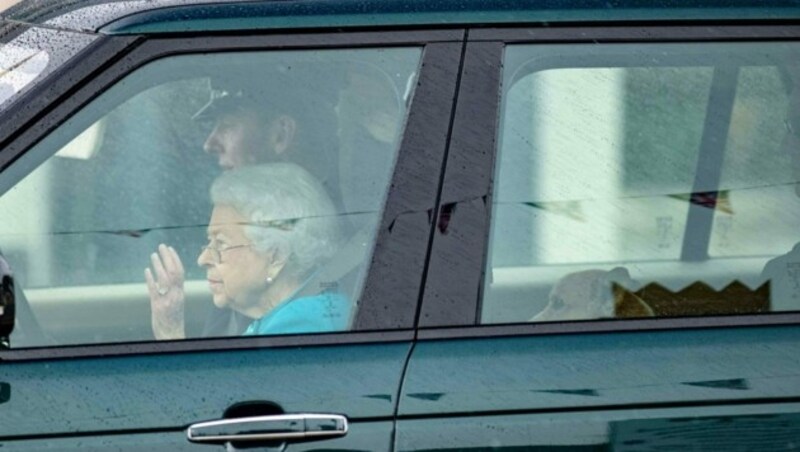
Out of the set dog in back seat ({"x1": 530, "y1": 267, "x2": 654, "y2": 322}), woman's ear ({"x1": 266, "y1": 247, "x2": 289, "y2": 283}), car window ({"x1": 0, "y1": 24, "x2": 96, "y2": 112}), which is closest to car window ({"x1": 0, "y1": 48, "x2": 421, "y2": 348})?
woman's ear ({"x1": 266, "y1": 247, "x2": 289, "y2": 283})

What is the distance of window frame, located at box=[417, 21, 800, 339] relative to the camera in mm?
2951

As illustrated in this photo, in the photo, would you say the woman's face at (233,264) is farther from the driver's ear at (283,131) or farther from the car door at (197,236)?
the driver's ear at (283,131)

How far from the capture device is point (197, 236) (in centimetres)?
305

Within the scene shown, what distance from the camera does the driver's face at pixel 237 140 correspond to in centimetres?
309

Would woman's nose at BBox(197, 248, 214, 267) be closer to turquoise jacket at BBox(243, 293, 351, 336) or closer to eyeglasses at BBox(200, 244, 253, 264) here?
eyeglasses at BBox(200, 244, 253, 264)

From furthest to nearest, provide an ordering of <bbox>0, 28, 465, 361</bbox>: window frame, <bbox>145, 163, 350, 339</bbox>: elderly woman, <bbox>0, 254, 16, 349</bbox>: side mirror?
<bbox>145, 163, 350, 339</bbox>: elderly woman, <bbox>0, 28, 465, 361</bbox>: window frame, <bbox>0, 254, 16, 349</bbox>: side mirror

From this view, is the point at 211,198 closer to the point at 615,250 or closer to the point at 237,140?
the point at 237,140

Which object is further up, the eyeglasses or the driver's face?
the driver's face

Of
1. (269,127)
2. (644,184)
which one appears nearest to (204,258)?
(269,127)

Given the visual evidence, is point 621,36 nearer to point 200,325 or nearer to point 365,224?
point 365,224

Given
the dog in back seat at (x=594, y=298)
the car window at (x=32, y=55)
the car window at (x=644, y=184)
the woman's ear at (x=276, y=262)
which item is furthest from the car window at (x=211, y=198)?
the dog in back seat at (x=594, y=298)

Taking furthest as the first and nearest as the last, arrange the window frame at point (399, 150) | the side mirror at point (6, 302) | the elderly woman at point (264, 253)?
the elderly woman at point (264, 253) < the window frame at point (399, 150) < the side mirror at point (6, 302)

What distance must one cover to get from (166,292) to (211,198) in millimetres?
198

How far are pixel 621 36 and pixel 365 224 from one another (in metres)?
0.63
